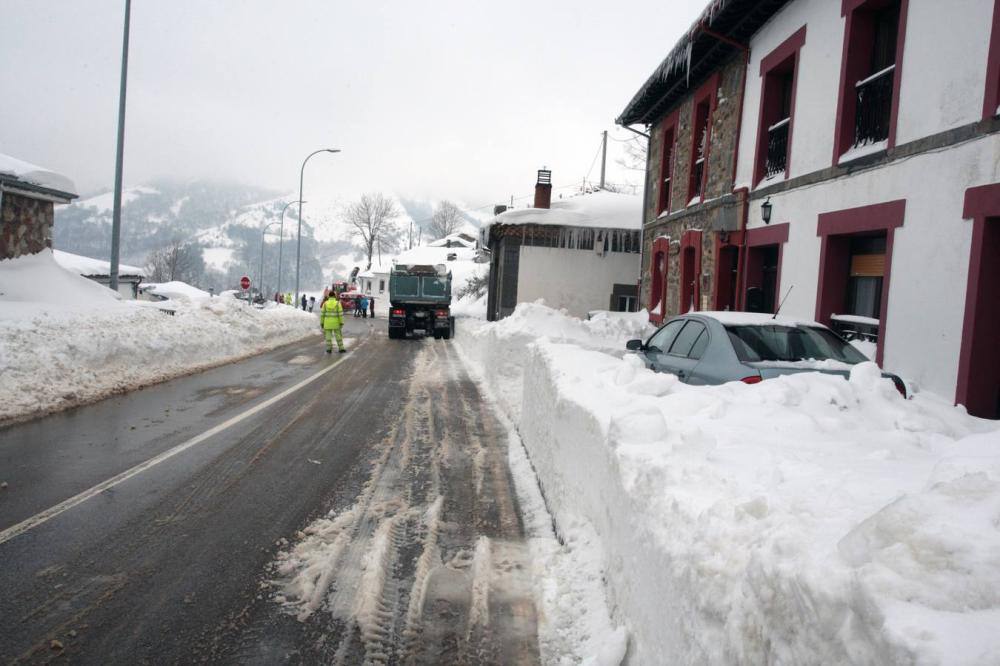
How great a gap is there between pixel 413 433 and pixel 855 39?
24.8 ft

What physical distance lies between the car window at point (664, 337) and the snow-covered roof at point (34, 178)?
13.0 metres

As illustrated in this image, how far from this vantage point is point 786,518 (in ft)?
6.63

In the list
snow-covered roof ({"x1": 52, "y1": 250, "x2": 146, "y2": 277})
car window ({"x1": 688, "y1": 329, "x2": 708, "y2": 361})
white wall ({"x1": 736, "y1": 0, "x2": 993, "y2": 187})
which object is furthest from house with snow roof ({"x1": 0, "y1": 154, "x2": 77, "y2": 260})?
snow-covered roof ({"x1": 52, "y1": 250, "x2": 146, "y2": 277})

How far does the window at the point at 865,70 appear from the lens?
310 inches

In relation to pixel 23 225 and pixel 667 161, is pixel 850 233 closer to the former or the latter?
pixel 667 161

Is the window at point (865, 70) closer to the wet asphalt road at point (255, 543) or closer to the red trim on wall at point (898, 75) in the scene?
the red trim on wall at point (898, 75)

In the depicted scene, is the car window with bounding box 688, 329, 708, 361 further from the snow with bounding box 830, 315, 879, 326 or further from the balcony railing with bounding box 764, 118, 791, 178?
the balcony railing with bounding box 764, 118, 791, 178

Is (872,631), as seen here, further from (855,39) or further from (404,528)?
(855,39)

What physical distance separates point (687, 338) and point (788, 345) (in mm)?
1022

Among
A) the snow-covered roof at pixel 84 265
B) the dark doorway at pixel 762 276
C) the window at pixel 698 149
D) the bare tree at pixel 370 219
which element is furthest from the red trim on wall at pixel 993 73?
the bare tree at pixel 370 219

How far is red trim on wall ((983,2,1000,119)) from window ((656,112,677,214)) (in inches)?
380

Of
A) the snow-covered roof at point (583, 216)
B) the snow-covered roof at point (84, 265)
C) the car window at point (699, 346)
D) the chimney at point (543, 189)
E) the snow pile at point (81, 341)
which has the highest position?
the chimney at point (543, 189)

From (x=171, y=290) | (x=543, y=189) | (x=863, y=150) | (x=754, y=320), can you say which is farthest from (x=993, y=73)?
(x=171, y=290)

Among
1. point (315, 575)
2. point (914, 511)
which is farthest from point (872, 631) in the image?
point (315, 575)
